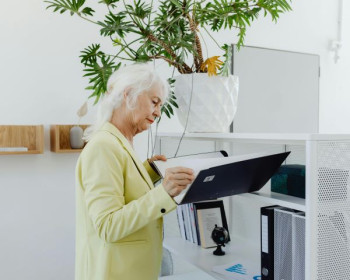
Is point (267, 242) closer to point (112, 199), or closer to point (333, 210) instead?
point (333, 210)

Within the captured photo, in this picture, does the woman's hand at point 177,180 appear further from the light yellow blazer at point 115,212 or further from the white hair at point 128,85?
the white hair at point 128,85

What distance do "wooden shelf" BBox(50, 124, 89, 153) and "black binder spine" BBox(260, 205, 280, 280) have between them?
1408 mm

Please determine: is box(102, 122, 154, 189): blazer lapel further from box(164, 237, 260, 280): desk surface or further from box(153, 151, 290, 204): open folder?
box(164, 237, 260, 280): desk surface

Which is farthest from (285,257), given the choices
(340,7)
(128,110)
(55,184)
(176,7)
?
(340,7)

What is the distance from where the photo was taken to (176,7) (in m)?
1.83

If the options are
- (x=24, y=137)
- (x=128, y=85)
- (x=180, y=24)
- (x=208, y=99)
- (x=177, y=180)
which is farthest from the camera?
(x=24, y=137)

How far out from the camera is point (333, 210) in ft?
3.84

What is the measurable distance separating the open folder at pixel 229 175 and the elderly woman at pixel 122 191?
2.4 inches

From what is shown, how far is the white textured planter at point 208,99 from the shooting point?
170 cm

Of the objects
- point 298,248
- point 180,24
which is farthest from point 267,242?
point 180,24

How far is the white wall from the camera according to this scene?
242 cm

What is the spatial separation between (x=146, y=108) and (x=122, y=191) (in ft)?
1.03

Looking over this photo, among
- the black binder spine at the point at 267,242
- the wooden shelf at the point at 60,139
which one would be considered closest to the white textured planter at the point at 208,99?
the black binder spine at the point at 267,242

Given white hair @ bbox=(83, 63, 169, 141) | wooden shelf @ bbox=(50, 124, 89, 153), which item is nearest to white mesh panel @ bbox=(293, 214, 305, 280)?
white hair @ bbox=(83, 63, 169, 141)
